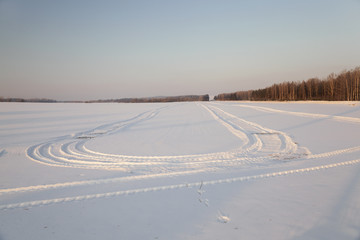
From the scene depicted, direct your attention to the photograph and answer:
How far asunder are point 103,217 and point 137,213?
Result: 0.47m

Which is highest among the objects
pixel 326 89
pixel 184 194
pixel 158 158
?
pixel 326 89

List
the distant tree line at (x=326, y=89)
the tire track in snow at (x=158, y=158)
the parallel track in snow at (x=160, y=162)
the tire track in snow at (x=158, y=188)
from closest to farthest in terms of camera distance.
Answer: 1. the tire track in snow at (x=158, y=188)
2. the parallel track in snow at (x=160, y=162)
3. the tire track in snow at (x=158, y=158)
4. the distant tree line at (x=326, y=89)

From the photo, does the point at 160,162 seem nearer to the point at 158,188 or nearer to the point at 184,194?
the point at 158,188

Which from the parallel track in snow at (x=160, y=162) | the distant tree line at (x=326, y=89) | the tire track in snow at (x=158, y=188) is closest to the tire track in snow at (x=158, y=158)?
the parallel track in snow at (x=160, y=162)

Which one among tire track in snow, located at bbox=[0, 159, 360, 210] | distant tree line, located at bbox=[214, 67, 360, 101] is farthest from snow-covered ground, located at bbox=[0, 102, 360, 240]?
distant tree line, located at bbox=[214, 67, 360, 101]

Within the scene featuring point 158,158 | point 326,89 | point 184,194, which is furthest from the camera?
point 326,89

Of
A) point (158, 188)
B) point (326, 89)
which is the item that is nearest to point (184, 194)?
point (158, 188)

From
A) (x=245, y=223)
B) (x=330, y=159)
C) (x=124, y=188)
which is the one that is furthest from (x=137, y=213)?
(x=330, y=159)

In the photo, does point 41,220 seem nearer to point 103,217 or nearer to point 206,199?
point 103,217

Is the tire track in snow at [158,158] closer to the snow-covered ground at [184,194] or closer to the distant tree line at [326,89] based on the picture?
the snow-covered ground at [184,194]

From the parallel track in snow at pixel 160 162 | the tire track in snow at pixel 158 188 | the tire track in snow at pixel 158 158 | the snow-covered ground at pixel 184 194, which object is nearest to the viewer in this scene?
the snow-covered ground at pixel 184 194

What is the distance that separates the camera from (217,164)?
4.88 meters

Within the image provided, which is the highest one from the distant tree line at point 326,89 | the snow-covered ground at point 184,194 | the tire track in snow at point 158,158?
the distant tree line at point 326,89

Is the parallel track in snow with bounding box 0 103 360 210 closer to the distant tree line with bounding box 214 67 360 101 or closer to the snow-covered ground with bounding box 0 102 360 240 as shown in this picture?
the snow-covered ground with bounding box 0 102 360 240
